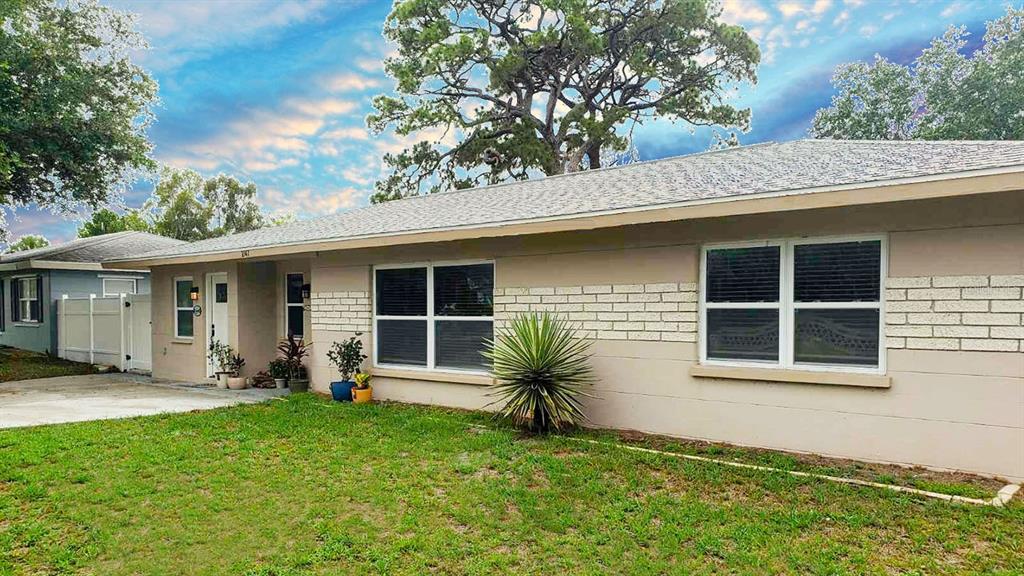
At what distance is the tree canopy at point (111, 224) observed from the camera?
3775 centimetres

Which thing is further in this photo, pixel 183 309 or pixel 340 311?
pixel 183 309

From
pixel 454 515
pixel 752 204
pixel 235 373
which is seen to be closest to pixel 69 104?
pixel 235 373

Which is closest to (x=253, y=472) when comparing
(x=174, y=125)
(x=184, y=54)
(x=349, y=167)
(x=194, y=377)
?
(x=194, y=377)

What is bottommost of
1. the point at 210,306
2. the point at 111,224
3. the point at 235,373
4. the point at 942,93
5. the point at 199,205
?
the point at 235,373

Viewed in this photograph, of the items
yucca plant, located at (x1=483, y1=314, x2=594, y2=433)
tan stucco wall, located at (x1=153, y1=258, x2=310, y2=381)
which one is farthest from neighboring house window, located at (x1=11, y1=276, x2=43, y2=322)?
yucca plant, located at (x1=483, y1=314, x2=594, y2=433)

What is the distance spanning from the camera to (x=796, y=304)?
19.0ft

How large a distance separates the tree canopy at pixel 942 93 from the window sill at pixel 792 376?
19924mm

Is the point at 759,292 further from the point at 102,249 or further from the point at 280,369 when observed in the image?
the point at 102,249

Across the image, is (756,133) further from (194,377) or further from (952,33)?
(194,377)

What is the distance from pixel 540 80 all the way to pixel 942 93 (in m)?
14.4

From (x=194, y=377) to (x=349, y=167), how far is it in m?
15.2

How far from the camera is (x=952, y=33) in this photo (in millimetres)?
22266

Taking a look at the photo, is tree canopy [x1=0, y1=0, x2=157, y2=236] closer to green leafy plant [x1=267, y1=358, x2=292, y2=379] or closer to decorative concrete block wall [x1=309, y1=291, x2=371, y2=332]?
green leafy plant [x1=267, y1=358, x2=292, y2=379]

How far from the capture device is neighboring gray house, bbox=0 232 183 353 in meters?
16.9
